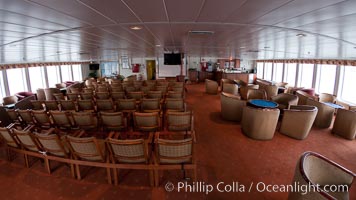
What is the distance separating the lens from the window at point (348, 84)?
7.02 metres

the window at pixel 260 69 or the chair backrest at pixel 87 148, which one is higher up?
the window at pixel 260 69

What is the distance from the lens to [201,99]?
26.7 ft

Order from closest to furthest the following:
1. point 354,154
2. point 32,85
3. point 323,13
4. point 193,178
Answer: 1. point 323,13
2. point 193,178
3. point 354,154
4. point 32,85

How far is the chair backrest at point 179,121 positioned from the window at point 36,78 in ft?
37.3

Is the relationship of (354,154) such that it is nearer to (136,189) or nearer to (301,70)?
(136,189)

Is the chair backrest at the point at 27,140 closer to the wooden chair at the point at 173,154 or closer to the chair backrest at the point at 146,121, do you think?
the chair backrest at the point at 146,121

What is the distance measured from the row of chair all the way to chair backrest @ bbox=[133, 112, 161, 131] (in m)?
0.81

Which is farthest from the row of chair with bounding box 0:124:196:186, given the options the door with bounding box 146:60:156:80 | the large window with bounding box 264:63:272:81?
the large window with bounding box 264:63:272:81

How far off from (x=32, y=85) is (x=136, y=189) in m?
12.0

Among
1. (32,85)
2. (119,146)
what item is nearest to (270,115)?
(119,146)

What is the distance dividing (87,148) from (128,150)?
605 millimetres

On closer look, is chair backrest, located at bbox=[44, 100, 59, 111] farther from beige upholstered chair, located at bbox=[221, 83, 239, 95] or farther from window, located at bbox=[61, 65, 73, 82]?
window, located at bbox=[61, 65, 73, 82]

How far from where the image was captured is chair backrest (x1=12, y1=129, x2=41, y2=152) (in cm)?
259

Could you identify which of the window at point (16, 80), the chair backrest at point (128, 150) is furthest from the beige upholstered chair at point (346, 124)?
the window at point (16, 80)
